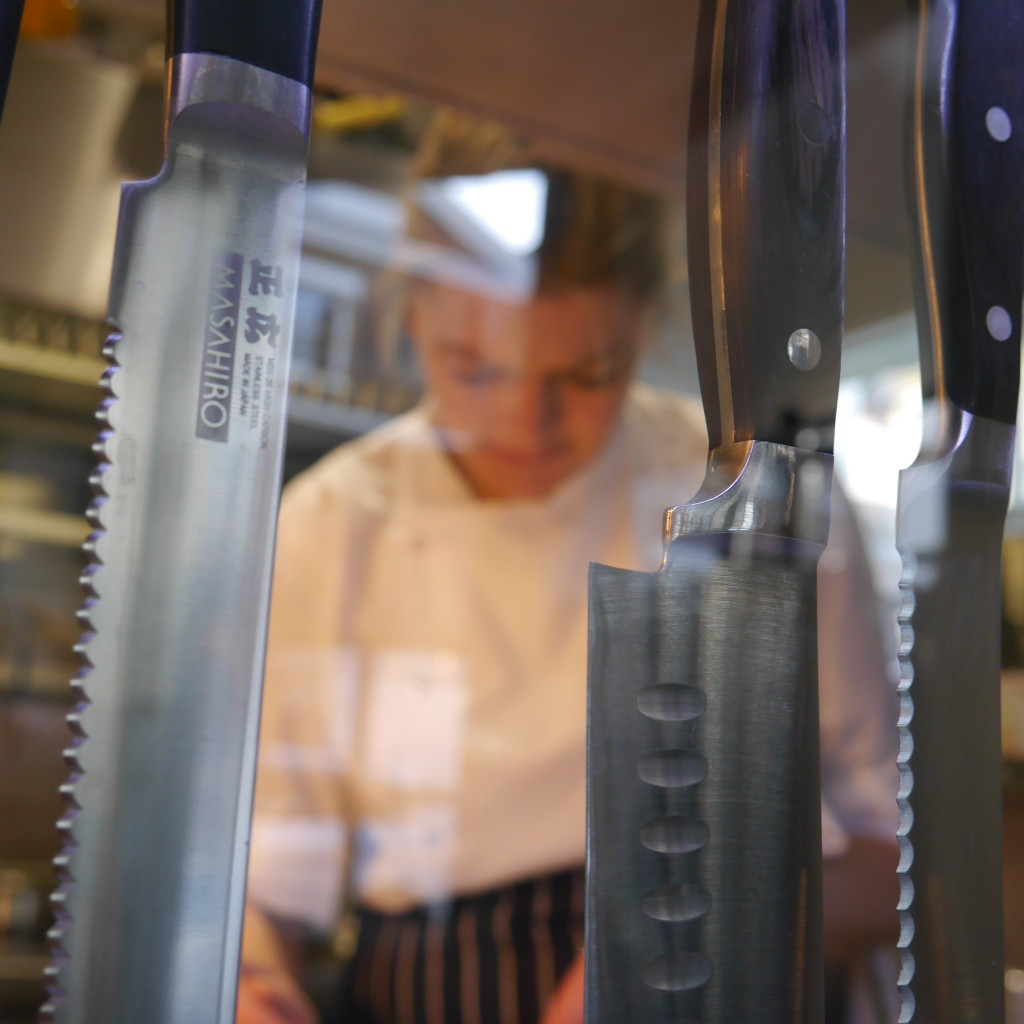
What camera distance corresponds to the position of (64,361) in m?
0.73

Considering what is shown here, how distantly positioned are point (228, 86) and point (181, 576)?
0.14m

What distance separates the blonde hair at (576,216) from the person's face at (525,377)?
0.02 meters

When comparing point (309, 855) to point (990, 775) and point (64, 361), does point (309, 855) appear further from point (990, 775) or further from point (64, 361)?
point (990, 775)

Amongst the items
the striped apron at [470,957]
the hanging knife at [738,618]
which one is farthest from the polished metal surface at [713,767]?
the striped apron at [470,957]

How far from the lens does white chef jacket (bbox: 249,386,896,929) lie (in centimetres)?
98

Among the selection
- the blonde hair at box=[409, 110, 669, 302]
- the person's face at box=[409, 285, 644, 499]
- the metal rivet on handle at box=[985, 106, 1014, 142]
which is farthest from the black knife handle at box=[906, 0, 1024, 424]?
the person's face at box=[409, 285, 644, 499]

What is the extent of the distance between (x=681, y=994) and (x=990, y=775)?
0.13m

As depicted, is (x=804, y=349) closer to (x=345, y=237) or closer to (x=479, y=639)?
(x=479, y=639)

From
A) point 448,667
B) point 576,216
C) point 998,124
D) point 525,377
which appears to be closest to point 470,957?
point 448,667

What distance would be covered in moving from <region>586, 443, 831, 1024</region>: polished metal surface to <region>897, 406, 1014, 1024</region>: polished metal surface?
0.03 m

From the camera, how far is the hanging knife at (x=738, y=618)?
0.28 m

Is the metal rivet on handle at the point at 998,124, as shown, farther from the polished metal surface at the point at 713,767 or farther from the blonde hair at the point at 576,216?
the blonde hair at the point at 576,216

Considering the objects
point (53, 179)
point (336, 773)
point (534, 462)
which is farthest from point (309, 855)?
point (53, 179)

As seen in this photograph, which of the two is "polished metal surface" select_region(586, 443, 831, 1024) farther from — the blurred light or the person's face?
the person's face
